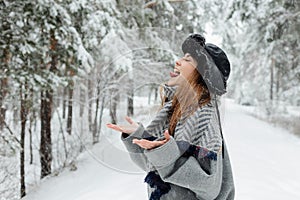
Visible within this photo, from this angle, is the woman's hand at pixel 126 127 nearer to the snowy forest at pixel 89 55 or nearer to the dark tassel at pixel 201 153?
the snowy forest at pixel 89 55

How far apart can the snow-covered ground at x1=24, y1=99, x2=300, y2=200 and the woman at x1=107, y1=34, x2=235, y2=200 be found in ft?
0.56

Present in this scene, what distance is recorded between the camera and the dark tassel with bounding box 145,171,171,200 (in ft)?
4.46

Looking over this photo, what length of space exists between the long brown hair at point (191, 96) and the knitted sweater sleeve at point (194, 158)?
0.16ft

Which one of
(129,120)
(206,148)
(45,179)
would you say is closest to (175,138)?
(206,148)

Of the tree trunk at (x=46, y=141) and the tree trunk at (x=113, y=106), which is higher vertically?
the tree trunk at (x=113, y=106)

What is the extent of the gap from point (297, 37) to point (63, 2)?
780 cm

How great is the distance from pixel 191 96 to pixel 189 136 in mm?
170

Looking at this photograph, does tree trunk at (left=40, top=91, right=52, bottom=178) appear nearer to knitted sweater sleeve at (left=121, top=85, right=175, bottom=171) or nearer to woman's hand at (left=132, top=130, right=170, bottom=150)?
knitted sweater sleeve at (left=121, top=85, right=175, bottom=171)

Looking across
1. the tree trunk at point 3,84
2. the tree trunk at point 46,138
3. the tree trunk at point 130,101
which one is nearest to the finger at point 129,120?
the tree trunk at point 130,101

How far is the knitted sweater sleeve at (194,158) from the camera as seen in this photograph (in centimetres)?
121

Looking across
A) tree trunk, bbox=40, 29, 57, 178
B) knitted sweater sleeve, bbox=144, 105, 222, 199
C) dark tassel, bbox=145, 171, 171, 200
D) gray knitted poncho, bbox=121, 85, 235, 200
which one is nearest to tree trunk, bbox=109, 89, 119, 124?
gray knitted poncho, bbox=121, 85, 235, 200

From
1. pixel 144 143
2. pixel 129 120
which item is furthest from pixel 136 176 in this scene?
pixel 144 143

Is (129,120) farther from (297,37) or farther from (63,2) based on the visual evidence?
(297,37)

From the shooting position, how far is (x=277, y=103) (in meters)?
18.4
